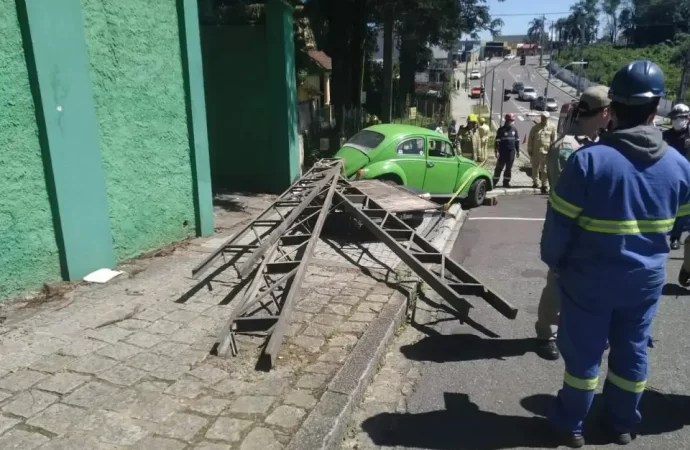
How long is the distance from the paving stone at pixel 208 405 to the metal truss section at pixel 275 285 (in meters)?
0.47

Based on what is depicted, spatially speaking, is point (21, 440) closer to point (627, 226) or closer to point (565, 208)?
point (565, 208)

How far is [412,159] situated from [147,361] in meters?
6.96

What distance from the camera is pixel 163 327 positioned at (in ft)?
14.9

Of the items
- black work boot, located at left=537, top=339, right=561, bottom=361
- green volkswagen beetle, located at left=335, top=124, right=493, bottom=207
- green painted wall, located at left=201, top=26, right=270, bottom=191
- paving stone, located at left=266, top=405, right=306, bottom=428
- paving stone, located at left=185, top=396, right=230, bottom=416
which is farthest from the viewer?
green painted wall, located at left=201, top=26, right=270, bottom=191

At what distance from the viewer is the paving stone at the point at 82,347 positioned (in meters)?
A: 4.03

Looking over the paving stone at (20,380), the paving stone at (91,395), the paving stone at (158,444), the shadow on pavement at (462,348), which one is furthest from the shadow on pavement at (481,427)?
the paving stone at (20,380)

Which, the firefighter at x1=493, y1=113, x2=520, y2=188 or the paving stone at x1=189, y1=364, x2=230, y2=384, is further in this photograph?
the firefighter at x1=493, y1=113, x2=520, y2=188

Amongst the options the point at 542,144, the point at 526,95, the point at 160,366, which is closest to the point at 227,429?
the point at 160,366

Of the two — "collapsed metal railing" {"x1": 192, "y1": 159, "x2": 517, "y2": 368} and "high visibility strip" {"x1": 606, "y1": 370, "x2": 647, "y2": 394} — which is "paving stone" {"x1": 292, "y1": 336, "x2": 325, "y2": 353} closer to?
"collapsed metal railing" {"x1": 192, "y1": 159, "x2": 517, "y2": 368}

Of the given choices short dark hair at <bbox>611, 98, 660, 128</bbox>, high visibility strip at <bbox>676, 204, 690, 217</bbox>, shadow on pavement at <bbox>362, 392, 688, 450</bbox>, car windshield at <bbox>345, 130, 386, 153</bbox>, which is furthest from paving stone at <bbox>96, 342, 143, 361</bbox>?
car windshield at <bbox>345, 130, 386, 153</bbox>

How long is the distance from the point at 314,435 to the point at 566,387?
152 cm

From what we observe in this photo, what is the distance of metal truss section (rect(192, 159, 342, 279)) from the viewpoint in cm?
539

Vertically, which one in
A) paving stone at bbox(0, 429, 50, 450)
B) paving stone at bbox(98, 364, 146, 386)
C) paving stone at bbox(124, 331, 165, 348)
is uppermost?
paving stone at bbox(0, 429, 50, 450)

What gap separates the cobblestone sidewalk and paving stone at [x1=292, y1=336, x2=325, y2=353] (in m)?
0.02
